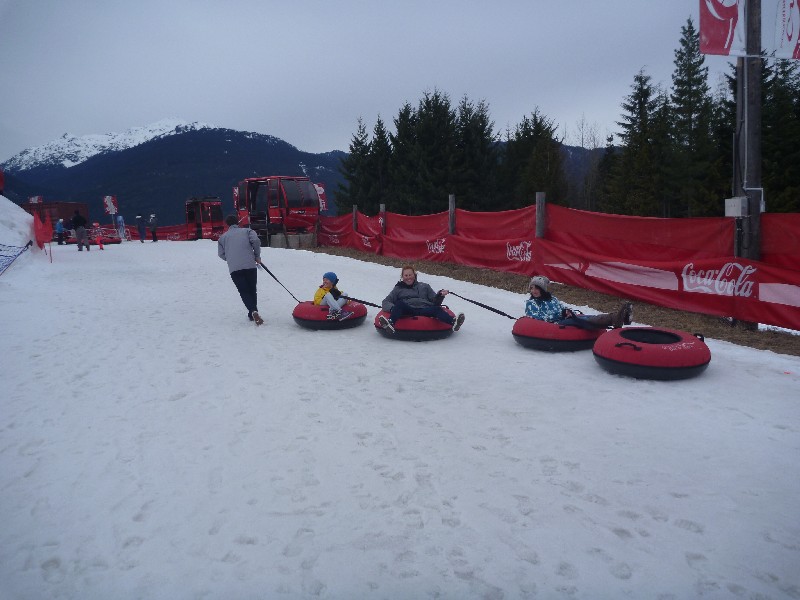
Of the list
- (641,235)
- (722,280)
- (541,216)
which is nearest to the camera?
(722,280)

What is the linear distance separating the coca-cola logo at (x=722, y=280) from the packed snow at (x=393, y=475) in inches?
51.7

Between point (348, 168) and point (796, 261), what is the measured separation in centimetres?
3397

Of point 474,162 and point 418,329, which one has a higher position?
point 474,162

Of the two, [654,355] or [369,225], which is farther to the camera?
[369,225]

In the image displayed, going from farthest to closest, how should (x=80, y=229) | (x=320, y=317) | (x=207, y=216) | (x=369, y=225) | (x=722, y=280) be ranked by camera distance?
(x=207, y=216) → (x=80, y=229) → (x=369, y=225) → (x=320, y=317) → (x=722, y=280)

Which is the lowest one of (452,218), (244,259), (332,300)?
(332,300)

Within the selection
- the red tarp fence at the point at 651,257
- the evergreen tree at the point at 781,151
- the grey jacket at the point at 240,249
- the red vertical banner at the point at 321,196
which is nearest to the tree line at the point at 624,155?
the evergreen tree at the point at 781,151

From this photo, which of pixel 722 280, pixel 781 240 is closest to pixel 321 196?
pixel 722 280

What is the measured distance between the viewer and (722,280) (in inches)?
311

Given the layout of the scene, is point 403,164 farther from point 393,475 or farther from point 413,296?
point 393,475

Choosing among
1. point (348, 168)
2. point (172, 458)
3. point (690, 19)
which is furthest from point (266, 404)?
point (690, 19)

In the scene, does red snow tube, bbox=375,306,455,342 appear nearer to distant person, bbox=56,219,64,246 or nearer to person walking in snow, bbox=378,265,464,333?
person walking in snow, bbox=378,265,464,333

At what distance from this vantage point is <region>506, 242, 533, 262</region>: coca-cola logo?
39.8 feet

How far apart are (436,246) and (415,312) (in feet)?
29.1
